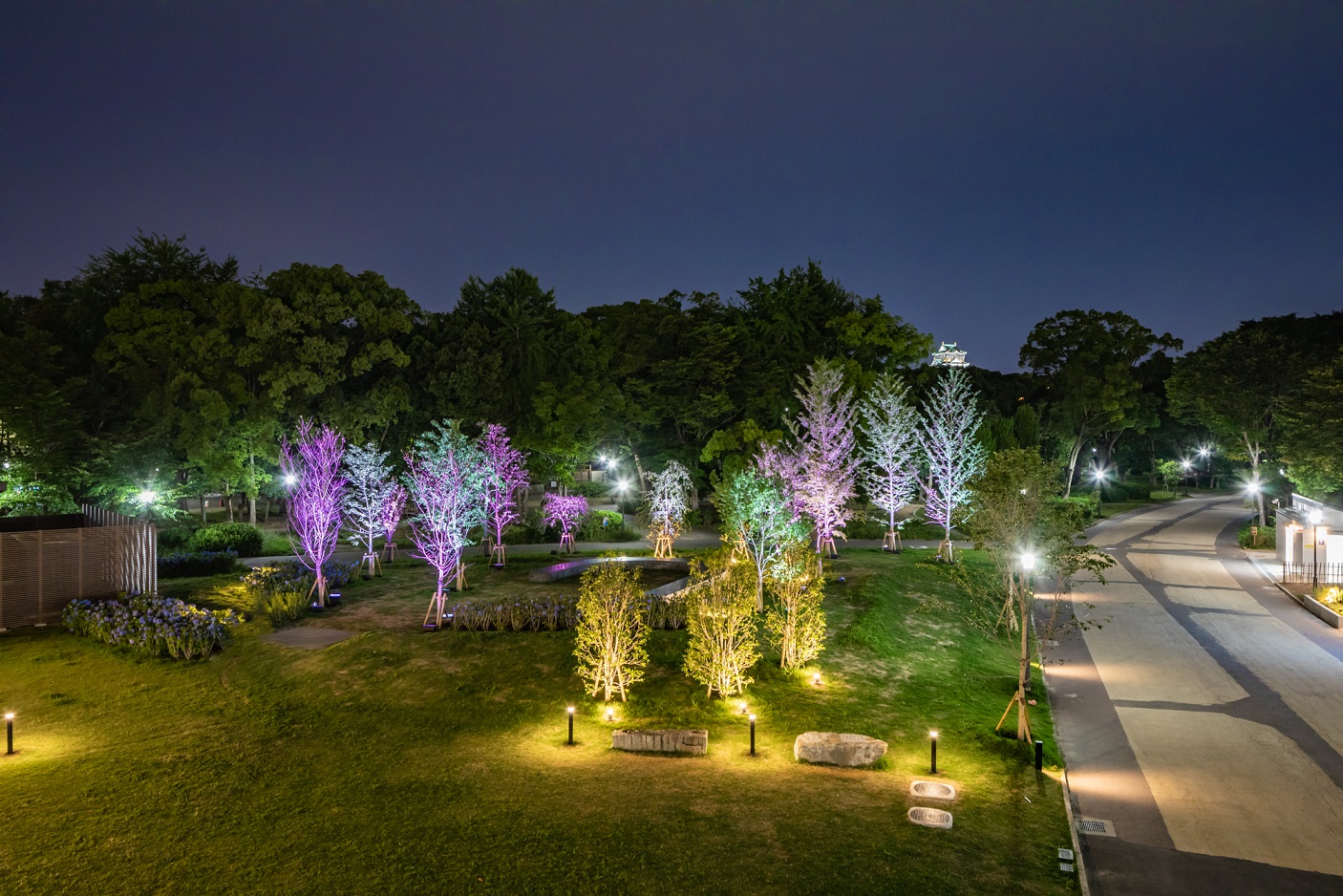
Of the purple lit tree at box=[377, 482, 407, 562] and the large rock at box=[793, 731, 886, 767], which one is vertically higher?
the purple lit tree at box=[377, 482, 407, 562]

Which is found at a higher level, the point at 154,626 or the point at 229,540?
the point at 229,540

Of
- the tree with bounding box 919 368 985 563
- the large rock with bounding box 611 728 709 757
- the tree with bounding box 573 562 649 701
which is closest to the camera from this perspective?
the large rock with bounding box 611 728 709 757

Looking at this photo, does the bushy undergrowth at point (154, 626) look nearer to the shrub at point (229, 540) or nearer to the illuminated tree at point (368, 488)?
the illuminated tree at point (368, 488)

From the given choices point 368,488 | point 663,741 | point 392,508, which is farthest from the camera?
point 368,488

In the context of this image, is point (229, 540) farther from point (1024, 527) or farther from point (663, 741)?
point (1024, 527)

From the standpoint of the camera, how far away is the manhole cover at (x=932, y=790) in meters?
9.62

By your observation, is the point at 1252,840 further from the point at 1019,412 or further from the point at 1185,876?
the point at 1019,412

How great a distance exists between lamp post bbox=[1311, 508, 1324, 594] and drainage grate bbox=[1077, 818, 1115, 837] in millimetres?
18928

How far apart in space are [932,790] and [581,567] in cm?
1558

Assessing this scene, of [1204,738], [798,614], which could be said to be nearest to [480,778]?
[798,614]

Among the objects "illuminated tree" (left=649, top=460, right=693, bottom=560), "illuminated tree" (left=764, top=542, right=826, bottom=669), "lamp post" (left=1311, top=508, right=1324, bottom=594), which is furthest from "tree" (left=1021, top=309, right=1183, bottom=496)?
"illuminated tree" (left=764, top=542, right=826, bottom=669)

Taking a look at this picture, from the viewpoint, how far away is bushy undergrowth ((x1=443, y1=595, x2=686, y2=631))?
16766 millimetres

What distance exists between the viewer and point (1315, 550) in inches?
950

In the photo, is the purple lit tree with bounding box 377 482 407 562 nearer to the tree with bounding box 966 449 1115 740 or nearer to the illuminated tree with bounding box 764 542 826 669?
the illuminated tree with bounding box 764 542 826 669
